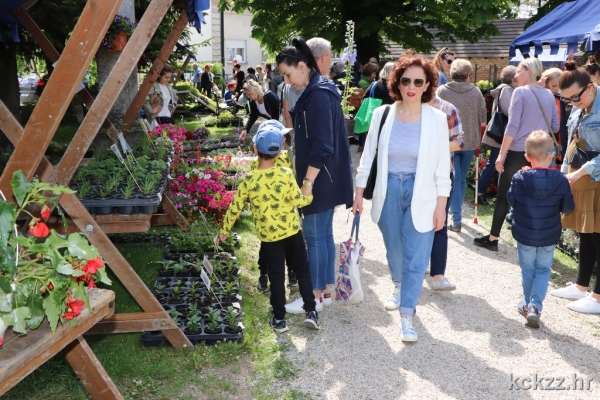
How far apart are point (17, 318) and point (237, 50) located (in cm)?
4666

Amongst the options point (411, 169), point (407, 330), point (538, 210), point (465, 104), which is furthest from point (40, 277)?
point (465, 104)

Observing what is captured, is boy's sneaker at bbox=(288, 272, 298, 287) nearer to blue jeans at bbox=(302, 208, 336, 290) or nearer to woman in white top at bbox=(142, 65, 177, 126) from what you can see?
blue jeans at bbox=(302, 208, 336, 290)

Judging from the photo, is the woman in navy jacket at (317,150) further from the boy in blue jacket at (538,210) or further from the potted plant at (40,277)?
the potted plant at (40,277)

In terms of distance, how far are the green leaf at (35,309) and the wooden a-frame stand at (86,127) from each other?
3.69 feet

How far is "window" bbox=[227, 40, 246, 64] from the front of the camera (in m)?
46.8

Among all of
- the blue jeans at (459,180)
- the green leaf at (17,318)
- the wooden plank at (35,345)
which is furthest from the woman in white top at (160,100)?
the green leaf at (17,318)

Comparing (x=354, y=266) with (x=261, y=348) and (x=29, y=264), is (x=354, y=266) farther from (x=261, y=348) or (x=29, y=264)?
(x=29, y=264)

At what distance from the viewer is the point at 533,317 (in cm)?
471

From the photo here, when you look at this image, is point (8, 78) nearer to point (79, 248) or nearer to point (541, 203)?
point (541, 203)

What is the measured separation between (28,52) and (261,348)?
1247cm

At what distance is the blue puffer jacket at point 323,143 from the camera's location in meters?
4.51

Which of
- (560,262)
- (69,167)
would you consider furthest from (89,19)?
(560,262)

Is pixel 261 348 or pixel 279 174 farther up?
pixel 279 174

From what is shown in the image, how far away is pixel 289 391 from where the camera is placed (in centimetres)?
383
